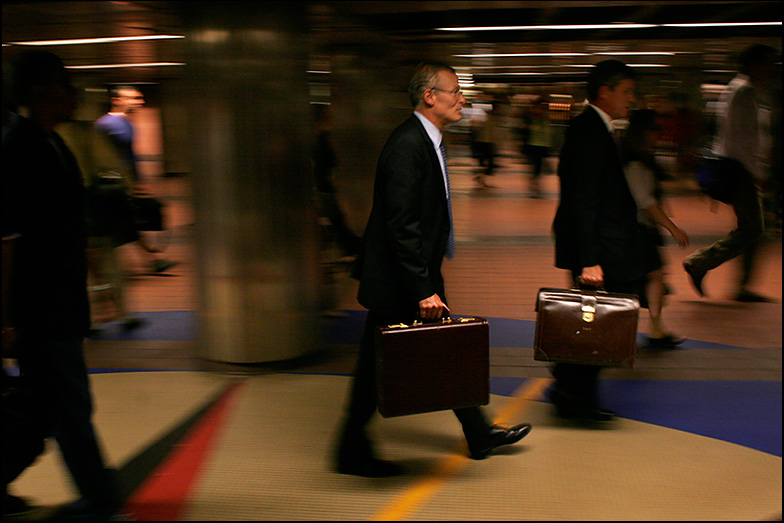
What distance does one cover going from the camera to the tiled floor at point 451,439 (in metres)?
2.74

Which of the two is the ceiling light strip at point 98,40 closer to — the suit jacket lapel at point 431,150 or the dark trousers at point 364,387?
the suit jacket lapel at point 431,150

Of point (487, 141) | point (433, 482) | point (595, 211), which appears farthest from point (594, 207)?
point (487, 141)

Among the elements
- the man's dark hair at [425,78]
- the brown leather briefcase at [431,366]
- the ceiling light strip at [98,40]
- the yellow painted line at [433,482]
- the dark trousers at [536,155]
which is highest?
the ceiling light strip at [98,40]

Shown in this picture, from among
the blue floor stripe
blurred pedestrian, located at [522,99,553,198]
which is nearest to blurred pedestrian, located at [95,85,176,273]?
the blue floor stripe

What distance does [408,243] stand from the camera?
2758mm

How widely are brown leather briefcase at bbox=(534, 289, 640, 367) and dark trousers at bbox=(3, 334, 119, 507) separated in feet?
5.87

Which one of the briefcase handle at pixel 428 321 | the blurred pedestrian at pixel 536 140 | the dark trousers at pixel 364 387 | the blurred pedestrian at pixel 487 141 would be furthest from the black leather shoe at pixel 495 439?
the blurred pedestrian at pixel 487 141

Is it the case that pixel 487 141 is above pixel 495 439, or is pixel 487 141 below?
above

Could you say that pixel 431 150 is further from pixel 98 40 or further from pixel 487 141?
pixel 487 141

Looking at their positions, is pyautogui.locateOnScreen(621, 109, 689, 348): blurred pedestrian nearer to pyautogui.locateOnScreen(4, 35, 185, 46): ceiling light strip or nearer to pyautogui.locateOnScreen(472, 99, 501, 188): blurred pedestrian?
pyautogui.locateOnScreen(4, 35, 185, 46): ceiling light strip

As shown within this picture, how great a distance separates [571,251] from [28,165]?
2.30 metres

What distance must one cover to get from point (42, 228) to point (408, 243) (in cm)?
127

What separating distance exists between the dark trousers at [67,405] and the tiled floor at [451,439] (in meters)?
0.24

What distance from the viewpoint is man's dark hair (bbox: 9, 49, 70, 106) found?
240 centimetres
